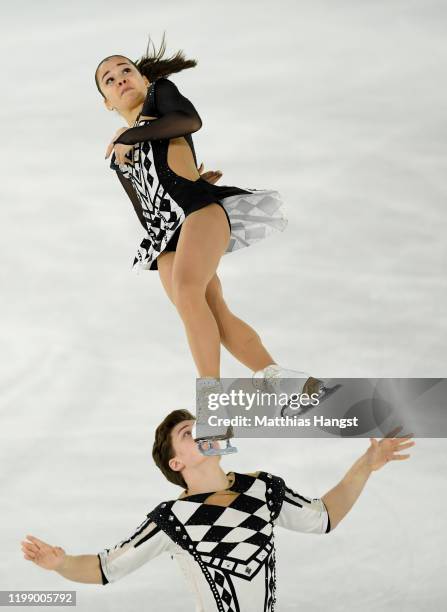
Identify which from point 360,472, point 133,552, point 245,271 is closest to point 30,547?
point 133,552

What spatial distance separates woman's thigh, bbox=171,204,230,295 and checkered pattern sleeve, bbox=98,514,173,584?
793 mm

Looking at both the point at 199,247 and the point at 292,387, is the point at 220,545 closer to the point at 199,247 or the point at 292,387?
the point at 292,387

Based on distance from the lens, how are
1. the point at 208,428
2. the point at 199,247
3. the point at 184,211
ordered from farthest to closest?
the point at 184,211 → the point at 199,247 → the point at 208,428

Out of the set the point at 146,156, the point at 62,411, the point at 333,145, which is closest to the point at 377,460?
the point at 146,156

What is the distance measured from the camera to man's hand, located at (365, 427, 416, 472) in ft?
11.6

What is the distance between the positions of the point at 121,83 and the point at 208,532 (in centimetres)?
157

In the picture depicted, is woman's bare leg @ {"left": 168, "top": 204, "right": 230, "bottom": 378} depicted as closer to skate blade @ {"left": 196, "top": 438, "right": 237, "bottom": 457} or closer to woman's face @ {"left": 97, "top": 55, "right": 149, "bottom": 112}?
skate blade @ {"left": 196, "top": 438, "right": 237, "bottom": 457}

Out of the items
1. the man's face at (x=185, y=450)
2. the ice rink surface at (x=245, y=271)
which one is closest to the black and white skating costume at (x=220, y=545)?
the man's face at (x=185, y=450)

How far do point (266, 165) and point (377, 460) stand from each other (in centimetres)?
362

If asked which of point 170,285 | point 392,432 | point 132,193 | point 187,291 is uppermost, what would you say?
point 132,193

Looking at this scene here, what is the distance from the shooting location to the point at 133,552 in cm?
331

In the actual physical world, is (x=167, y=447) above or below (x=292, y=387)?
below

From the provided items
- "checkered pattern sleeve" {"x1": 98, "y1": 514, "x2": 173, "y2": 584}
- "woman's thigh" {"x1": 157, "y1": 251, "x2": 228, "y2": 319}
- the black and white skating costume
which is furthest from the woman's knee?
"checkered pattern sleeve" {"x1": 98, "y1": 514, "x2": 173, "y2": 584}

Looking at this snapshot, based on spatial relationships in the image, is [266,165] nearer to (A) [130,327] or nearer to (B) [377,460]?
(A) [130,327]
